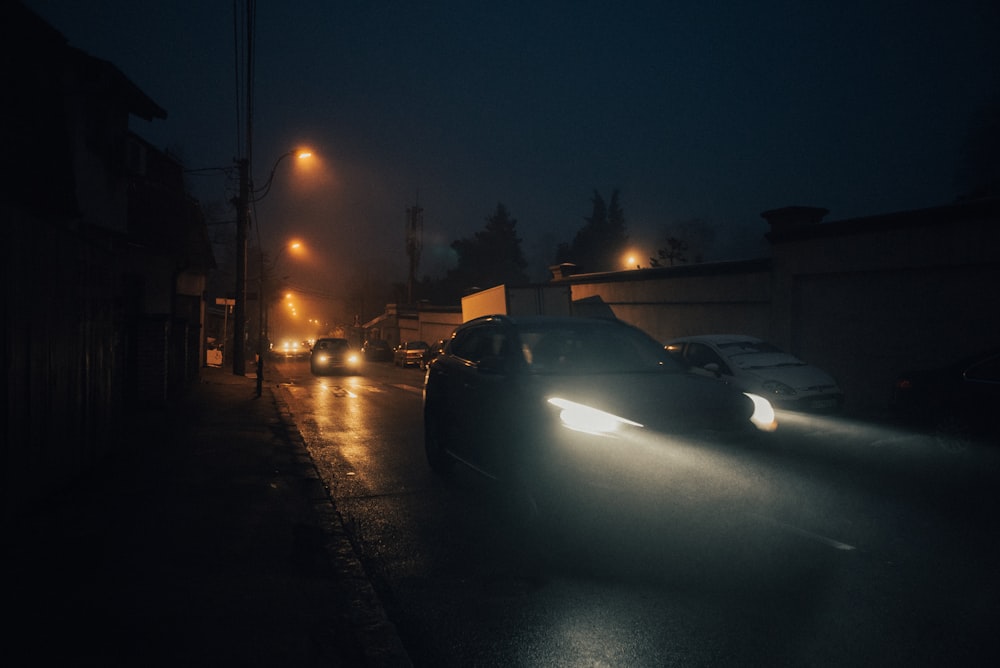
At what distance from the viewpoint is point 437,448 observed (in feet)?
27.6

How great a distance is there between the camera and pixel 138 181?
20344 millimetres

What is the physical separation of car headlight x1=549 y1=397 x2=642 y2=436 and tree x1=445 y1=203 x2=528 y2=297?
79348 millimetres

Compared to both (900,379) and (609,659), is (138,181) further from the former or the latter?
(609,659)

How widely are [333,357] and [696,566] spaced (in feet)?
91.7

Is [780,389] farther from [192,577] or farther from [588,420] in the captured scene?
[192,577]

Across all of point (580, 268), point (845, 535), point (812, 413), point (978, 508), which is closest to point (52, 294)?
point (845, 535)

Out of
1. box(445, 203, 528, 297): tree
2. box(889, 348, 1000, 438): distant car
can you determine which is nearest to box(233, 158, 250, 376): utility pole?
box(889, 348, 1000, 438): distant car

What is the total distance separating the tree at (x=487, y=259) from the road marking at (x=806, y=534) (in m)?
79.3

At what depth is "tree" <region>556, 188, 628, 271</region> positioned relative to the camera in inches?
3260

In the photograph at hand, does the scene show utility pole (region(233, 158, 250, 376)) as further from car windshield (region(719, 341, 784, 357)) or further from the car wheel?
the car wheel

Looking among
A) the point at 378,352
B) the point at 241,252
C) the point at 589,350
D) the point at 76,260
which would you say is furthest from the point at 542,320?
the point at 378,352

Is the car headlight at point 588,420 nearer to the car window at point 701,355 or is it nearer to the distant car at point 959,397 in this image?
the distant car at point 959,397

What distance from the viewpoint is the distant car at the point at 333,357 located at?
3150cm

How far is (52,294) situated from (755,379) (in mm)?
→ 10374
